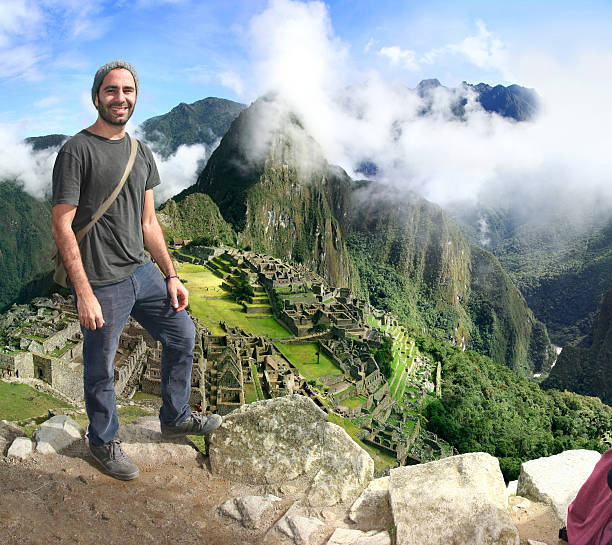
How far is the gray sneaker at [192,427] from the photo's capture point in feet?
15.2

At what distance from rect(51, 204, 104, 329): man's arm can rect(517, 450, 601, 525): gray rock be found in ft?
14.5

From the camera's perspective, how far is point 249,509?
398 centimetres

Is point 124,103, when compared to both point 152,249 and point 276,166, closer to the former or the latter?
point 152,249

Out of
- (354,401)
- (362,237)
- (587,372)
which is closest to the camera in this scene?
(354,401)

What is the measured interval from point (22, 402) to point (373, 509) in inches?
494

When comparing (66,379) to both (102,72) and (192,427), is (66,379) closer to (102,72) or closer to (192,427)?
(192,427)

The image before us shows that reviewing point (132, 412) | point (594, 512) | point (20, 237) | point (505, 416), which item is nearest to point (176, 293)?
point (594, 512)

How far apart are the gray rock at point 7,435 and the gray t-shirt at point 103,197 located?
2.10 m

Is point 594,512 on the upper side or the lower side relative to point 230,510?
upper

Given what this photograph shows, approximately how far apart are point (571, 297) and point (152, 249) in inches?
6563

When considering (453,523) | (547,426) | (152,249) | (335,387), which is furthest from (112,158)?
(547,426)

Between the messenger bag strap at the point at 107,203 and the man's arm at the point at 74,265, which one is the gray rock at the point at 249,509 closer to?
the man's arm at the point at 74,265

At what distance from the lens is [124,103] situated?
3.67 m

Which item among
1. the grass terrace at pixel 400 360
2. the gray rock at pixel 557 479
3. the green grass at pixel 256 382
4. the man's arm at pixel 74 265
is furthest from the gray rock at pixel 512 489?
the grass terrace at pixel 400 360
